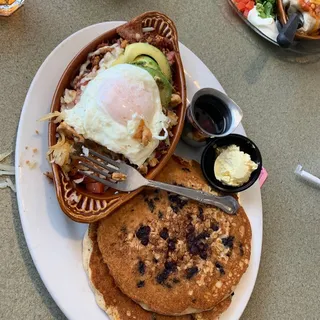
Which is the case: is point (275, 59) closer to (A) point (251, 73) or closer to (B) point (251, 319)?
(A) point (251, 73)

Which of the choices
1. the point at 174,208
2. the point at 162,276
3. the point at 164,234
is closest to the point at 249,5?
the point at 174,208

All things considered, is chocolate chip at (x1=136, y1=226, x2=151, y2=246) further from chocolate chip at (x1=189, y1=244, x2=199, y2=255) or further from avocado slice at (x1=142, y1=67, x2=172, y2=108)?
avocado slice at (x1=142, y1=67, x2=172, y2=108)

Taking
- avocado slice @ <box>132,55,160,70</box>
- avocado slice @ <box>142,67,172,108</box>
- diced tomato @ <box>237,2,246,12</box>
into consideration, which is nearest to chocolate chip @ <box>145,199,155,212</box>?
avocado slice @ <box>142,67,172,108</box>

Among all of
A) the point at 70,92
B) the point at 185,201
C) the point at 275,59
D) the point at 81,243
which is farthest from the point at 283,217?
the point at 70,92

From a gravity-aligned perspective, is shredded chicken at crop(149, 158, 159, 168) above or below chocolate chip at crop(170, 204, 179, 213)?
above

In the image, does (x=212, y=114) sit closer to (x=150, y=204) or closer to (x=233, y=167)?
(x=233, y=167)

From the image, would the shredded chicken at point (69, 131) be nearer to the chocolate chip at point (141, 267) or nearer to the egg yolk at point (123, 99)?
the egg yolk at point (123, 99)

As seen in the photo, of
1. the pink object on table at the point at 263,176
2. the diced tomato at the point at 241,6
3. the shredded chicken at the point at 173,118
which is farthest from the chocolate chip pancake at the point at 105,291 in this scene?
the diced tomato at the point at 241,6
